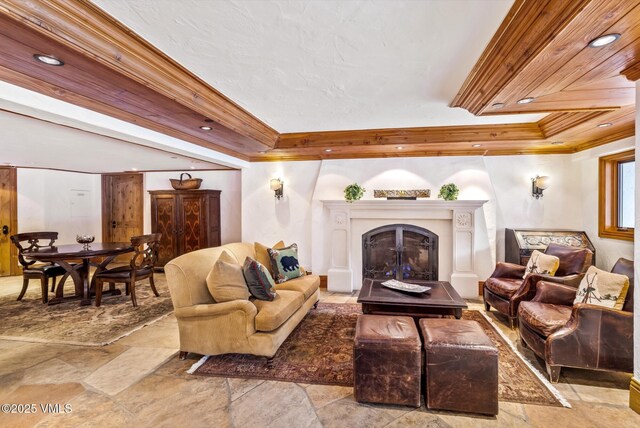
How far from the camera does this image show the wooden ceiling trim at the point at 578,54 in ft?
4.35

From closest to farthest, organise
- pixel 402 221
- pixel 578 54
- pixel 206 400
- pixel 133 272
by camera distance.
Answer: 1. pixel 578 54
2. pixel 206 400
3. pixel 133 272
4. pixel 402 221

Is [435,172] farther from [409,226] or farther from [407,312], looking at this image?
[407,312]

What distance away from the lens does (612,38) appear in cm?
151

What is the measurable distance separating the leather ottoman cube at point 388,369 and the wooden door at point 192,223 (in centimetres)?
447

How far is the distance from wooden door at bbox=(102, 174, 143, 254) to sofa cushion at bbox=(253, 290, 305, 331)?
209 inches

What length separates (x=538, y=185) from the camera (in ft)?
14.7

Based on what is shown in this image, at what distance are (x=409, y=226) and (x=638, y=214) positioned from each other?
2.93 meters

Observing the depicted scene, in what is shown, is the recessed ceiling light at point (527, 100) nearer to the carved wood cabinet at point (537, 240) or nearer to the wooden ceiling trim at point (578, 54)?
the wooden ceiling trim at point (578, 54)

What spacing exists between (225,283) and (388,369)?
1.52 metres

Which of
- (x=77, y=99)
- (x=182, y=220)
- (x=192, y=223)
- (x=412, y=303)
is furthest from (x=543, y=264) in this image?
(x=182, y=220)

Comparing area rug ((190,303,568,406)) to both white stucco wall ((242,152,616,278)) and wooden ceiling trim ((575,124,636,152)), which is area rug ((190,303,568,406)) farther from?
wooden ceiling trim ((575,124,636,152))

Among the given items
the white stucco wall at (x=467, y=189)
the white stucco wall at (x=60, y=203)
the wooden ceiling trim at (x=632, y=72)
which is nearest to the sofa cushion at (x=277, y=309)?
the white stucco wall at (x=467, y=189)

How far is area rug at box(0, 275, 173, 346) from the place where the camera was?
10.6 ft

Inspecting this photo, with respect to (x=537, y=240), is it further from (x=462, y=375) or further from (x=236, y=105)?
(x=236, y=105)
